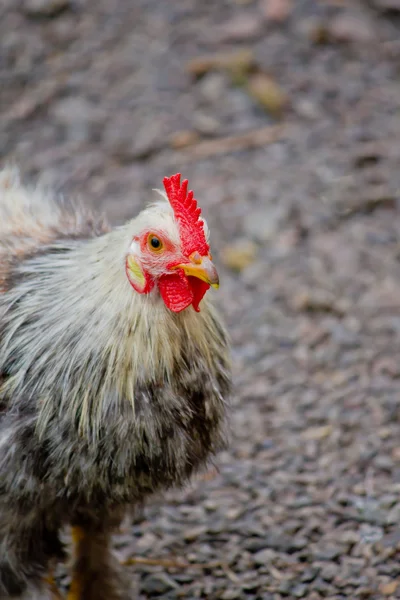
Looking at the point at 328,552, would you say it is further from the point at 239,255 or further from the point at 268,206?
the point at 268,206

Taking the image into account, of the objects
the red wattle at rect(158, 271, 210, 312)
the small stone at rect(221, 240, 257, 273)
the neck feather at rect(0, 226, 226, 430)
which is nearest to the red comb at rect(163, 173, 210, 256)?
the red wattle at rect(158, 271, 210, 312)

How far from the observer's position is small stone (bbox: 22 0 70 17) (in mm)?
8805

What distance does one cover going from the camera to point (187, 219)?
3.45 m

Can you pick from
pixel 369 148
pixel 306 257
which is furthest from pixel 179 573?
pixel 369 148

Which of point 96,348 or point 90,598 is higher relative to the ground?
point 96,348

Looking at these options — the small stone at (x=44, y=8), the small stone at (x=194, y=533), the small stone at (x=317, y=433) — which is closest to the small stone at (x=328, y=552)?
the small stone at (x=194, y=533)

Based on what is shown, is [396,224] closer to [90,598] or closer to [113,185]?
[113,185]

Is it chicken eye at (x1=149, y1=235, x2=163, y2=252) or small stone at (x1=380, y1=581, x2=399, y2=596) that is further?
small stone at (x1=380, y1=581, x2=399, y2=596)

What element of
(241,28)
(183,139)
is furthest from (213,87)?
(241,28)

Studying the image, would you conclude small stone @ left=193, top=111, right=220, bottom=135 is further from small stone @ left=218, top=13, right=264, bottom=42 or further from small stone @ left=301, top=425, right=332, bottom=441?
small stone @ left=301, top=425, right=332, bottom=441

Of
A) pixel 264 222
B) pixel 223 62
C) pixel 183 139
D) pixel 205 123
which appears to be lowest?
pixel 264 222

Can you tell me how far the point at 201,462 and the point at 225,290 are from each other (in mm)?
2781

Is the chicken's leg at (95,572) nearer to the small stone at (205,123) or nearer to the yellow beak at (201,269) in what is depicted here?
the yellow beak at (201,269)

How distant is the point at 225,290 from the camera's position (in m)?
6.55
